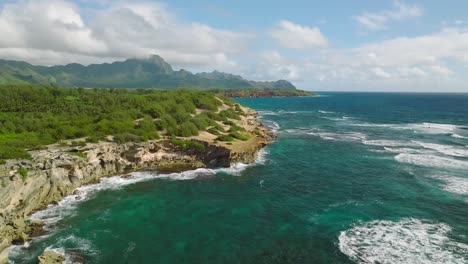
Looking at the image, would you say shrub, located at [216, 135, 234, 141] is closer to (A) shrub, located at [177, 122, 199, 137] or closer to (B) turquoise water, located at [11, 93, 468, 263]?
(A) shrub, located at [177, 122, 199, 137]

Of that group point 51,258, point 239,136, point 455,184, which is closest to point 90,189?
point 51,258

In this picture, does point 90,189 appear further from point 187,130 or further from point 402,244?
point 402,244

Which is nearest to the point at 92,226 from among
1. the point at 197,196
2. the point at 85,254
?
the point at 85,254

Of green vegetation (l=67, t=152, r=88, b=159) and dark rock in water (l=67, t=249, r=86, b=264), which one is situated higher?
green vegetation (l=67, t=152, r=88, b=159)

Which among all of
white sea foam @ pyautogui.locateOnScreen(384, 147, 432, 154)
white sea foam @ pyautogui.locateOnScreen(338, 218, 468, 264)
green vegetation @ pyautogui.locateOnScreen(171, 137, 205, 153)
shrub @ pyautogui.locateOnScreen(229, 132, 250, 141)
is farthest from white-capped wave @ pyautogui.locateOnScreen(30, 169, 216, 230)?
white sea foam @ pyautogui.locateOnScreen(384, 147, 432, 154)

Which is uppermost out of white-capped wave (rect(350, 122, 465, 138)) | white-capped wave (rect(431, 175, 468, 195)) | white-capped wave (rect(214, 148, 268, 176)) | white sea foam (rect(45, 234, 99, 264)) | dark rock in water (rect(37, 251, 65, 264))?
white-capped wave (rect(350, 122, 465, 138))

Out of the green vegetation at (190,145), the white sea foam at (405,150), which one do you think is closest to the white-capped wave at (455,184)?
the white sea foam at (405,150)
